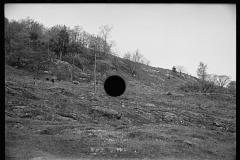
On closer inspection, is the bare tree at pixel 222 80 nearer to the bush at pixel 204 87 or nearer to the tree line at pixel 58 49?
the bush at pixel 204 87

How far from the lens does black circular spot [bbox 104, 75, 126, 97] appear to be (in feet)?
30.4

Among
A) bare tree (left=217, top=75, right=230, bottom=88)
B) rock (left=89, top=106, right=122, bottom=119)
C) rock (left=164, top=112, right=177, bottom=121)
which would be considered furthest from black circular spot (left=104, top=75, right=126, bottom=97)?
bare tree (left=217, top=75, right=230, bottom=88)

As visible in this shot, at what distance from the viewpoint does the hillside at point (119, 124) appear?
8.58 meters

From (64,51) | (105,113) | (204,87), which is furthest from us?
(64,51)

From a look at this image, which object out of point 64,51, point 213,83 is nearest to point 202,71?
point 213,83

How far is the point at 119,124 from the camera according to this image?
13.2 metres

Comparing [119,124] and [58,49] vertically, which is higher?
[58,49]

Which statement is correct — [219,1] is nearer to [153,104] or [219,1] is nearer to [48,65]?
[153,104]

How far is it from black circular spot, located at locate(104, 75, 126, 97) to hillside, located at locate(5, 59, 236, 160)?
2813 millimetres

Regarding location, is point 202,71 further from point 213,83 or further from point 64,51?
point 64,51

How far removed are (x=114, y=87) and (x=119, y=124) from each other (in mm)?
4862
